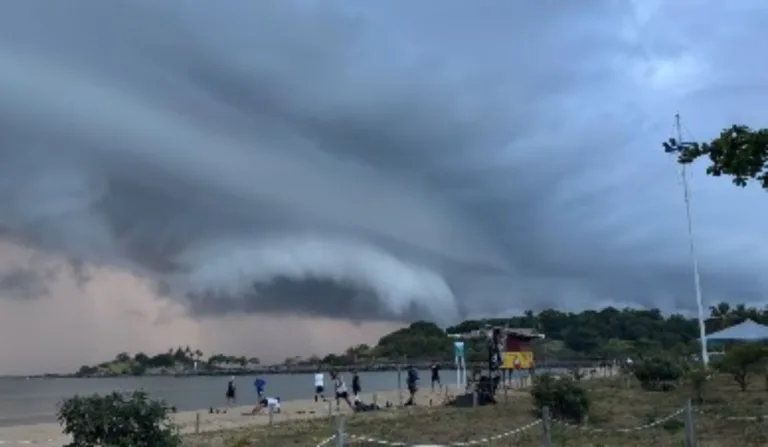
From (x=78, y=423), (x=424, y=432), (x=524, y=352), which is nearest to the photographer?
(x=78, y=423)

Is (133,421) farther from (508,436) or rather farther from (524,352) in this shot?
(524,352)

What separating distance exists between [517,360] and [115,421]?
84.5 ft

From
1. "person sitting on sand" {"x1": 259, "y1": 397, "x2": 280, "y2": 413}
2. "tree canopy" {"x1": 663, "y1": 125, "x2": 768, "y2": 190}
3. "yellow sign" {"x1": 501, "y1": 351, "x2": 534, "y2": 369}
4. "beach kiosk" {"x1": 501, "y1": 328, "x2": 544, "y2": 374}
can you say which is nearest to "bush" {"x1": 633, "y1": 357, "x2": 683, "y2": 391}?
"beach kiosk" {"x1": 501, "y1": 328, "x2": 544, "y2": 374}

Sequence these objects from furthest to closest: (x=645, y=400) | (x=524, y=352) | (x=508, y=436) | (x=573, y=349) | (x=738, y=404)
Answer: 1. (x=573, y=349)
2. (x=524, y=352)
3. (x=645, y=400)
4. (x=738, y=404)
5. (x=508, y=436)

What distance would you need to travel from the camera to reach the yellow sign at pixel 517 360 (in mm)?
33531

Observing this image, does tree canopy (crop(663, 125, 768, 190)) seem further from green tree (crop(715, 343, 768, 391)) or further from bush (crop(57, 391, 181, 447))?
green tree (crop(715, 343, 768, 391))

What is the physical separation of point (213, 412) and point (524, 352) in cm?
1731

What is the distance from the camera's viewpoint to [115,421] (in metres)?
9.88

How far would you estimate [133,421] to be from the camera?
32.6ft

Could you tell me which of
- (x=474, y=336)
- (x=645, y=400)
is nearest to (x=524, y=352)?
(x=474, y=336)

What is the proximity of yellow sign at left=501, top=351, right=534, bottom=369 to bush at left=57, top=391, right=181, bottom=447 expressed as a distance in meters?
24.5

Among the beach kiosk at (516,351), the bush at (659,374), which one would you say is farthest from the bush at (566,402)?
the bush at (659,374)

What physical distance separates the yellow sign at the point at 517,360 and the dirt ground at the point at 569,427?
6.23ft

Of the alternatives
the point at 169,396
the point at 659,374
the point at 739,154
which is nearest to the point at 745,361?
the point at 659,374
